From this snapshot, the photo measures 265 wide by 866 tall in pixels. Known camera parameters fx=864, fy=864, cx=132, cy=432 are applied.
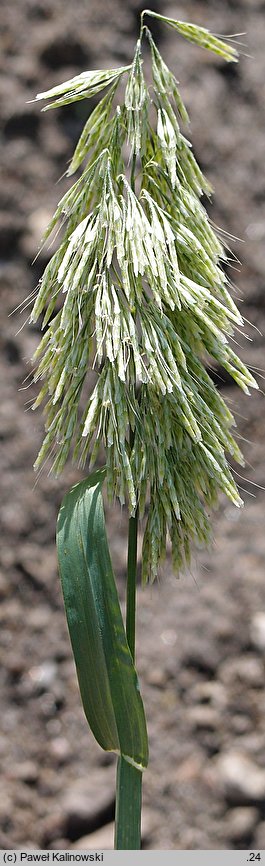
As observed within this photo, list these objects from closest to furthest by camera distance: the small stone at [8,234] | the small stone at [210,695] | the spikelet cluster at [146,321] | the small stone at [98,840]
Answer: the spikelet cluster at [146,321] → the small stone at [98,840] → the small stone at [210,695] → the small stone at [8,234]

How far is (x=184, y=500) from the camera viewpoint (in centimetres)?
45

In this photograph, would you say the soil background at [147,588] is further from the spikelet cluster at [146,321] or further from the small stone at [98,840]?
the spikelet cluster at [146,321]

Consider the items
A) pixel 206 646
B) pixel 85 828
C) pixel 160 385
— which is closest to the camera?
pixel 160 385

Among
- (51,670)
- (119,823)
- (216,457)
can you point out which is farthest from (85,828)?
(216,457)

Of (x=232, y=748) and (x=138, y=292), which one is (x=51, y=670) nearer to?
(x=232, y=748)

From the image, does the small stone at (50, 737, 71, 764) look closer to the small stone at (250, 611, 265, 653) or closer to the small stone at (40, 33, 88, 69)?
the small stone at (250, 611, 265, 653)

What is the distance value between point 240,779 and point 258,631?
202 millimetres

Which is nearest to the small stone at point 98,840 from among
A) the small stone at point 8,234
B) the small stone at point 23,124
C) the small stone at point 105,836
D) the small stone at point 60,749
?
the small stone at point 105,836

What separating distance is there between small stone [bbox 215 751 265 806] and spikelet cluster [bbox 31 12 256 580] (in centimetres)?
82

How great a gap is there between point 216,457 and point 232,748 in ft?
2.85

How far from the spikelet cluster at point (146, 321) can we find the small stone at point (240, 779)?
817 mm

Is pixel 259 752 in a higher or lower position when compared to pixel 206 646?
lower

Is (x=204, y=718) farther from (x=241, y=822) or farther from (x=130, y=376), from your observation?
(x=130, y=376)

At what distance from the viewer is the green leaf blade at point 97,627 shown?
443 millimetres
